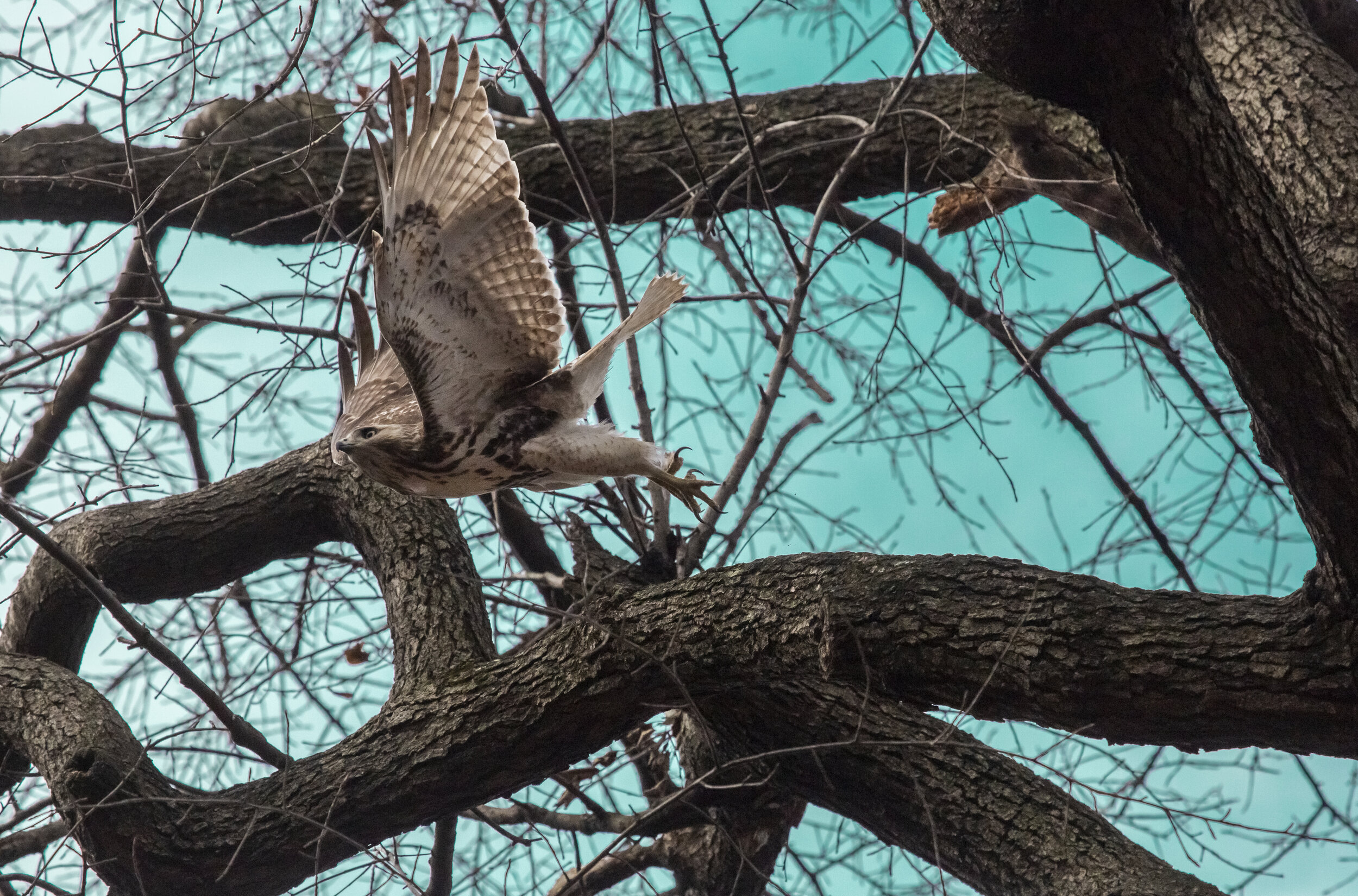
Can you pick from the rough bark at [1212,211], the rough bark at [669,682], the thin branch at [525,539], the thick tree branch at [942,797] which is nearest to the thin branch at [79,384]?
the rough bark at [669,682]

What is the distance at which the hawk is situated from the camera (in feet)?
8.39

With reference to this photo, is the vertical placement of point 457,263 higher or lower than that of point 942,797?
higher

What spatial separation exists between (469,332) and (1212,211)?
1.62m

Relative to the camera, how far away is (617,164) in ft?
14.7

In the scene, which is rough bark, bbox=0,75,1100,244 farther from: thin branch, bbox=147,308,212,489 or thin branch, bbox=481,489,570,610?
thin branch, bbox=481,489,570,610

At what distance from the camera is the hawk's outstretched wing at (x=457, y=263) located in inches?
100

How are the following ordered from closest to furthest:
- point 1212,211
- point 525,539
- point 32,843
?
Answer: point 1212,211 → point 32,843 → point 525,539

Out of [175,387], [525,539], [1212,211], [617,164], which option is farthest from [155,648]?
[1212,211]

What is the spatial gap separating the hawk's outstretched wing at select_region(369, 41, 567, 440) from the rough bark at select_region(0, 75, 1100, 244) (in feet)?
5.25

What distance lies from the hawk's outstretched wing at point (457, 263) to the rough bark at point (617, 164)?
1.60 meters

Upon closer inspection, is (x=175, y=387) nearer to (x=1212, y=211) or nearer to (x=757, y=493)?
(x=757, y=493)

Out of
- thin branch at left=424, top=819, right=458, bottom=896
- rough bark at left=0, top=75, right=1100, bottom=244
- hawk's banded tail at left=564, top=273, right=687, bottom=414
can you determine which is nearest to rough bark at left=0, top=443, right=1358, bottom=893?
thin branch at left=424, top=819, right=458, bottom=896

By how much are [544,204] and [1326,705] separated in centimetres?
325

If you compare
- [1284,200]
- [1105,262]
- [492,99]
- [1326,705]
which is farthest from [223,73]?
[1326,705]
